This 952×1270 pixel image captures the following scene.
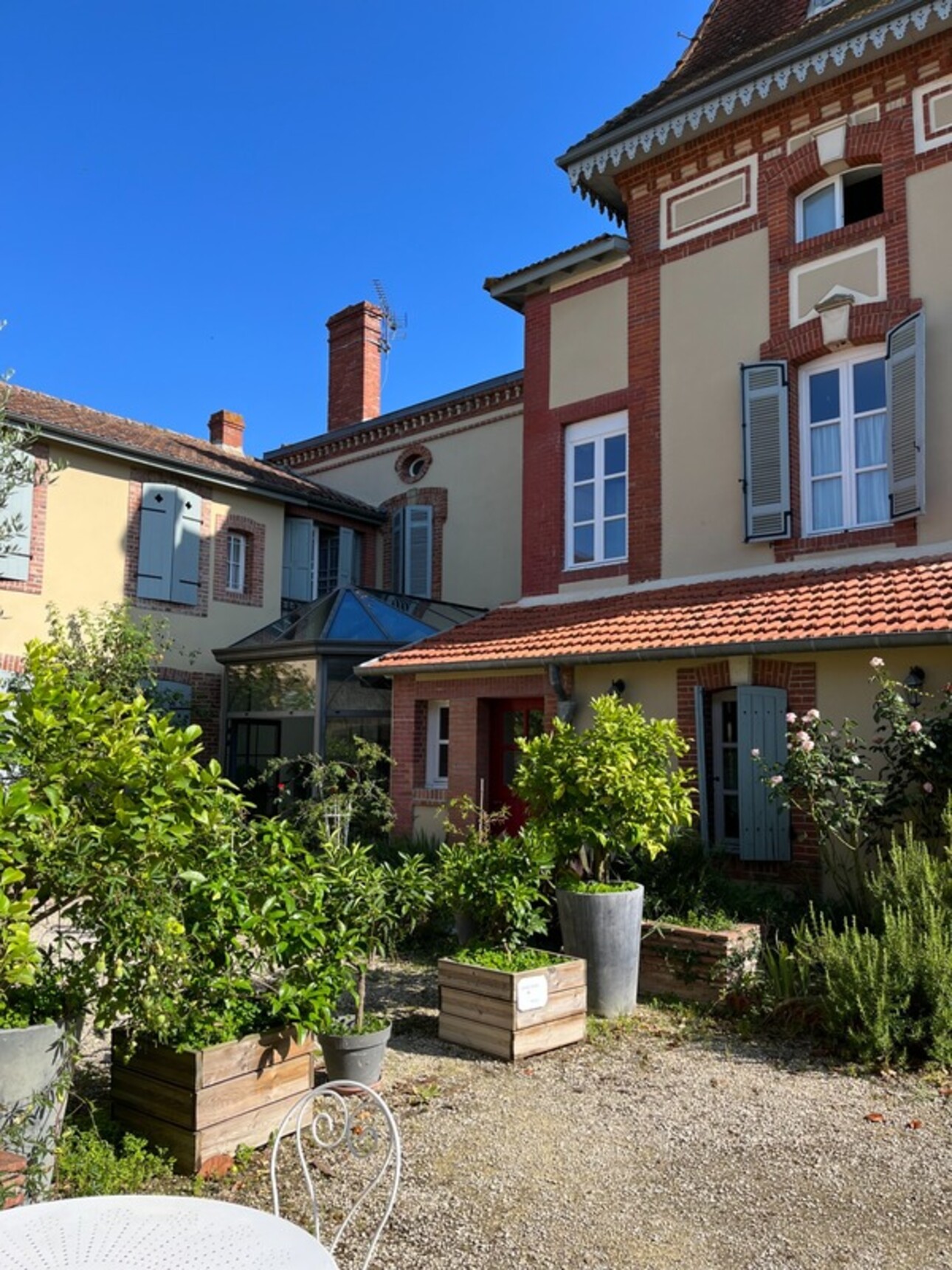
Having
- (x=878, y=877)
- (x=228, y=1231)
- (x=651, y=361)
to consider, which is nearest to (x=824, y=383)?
(x=651, y=361)

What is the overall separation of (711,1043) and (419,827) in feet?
19.2

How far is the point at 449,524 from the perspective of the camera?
1823cm

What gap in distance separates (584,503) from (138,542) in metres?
7.36

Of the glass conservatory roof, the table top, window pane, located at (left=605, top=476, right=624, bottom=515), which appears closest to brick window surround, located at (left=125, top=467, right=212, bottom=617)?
the glass conservatory roof

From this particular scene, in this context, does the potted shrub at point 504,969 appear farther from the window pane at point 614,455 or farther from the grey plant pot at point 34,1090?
the window pane at point 614,455

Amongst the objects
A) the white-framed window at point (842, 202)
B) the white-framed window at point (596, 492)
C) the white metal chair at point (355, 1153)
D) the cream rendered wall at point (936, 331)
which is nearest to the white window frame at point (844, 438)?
the cream rendered wall at point (936, 331)

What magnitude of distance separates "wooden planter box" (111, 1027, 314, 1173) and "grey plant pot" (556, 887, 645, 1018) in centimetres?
267

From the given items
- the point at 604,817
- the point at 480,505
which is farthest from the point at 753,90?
the point at 604,817

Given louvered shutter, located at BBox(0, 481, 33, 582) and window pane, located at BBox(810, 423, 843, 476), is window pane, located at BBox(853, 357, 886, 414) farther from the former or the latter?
louvered shutter, located at BBox(0, 481, 33, 582)

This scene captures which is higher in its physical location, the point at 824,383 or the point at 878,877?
the point at 824,383

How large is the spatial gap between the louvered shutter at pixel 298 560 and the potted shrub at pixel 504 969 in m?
11.5

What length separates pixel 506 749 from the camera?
11.6m

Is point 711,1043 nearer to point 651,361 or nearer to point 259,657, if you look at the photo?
point 651,361

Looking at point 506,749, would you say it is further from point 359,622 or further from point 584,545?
point 359,622
